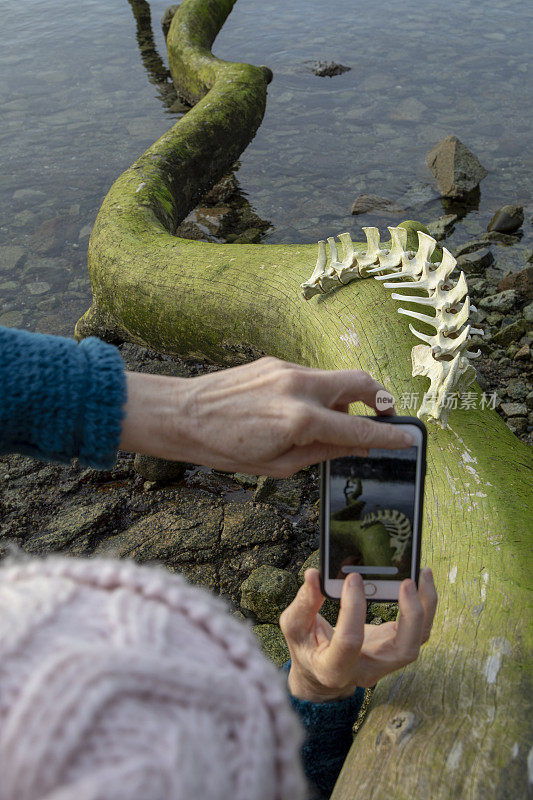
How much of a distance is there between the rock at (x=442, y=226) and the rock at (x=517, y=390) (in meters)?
2.28

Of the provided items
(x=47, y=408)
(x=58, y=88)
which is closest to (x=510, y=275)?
(x=47, y=408)

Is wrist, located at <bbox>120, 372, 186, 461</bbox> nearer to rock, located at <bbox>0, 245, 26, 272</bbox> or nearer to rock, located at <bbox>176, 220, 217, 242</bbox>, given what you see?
rock, located at <bbox>176, 220, 217, 242</bbox>

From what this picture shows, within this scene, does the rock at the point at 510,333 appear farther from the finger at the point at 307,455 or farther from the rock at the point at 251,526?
the finger at the point at 307,455

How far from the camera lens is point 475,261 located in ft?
18.4

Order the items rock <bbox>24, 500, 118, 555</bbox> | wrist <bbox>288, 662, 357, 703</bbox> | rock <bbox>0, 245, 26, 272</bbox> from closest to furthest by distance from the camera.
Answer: wrist <bbox>288, 662, 357, 703</bbox>
rock <bbox>24, 500, 118, 555</bbox>
rock <bbox>0, 245, 26, 272</bbox>

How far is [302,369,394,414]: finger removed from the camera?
1523 mm

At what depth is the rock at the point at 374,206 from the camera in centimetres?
680

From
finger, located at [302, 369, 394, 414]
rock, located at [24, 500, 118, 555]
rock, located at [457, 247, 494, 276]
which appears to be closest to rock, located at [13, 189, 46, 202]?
rock, located at [457, 247, 494, 276]

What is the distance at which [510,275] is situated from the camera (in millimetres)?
5211

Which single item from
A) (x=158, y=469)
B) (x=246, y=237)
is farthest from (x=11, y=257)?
(x=158, y=469)

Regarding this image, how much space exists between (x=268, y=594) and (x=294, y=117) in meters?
7.13

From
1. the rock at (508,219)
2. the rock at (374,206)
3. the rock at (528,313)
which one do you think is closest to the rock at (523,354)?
the rock at (528,313)

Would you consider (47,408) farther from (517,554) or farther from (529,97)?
(529,97)

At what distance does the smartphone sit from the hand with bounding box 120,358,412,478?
0.12 m
